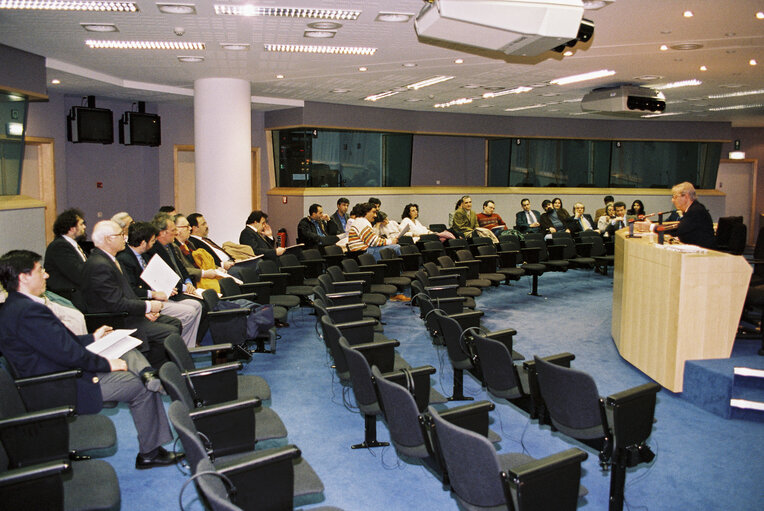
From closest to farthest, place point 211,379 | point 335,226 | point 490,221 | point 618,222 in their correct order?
point 211,379 → point 335,226 → point 618,222 → point 490,221

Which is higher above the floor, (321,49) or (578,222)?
(321,49)

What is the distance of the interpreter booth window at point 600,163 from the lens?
56.9ft

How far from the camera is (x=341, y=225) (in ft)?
37.9

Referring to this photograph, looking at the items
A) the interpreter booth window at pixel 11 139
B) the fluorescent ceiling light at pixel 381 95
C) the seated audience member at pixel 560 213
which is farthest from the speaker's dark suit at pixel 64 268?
the seated audience member at pixel 560 213

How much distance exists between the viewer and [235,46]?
301 inches

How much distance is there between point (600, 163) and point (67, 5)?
48.9ft

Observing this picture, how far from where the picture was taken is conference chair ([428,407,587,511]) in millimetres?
2705

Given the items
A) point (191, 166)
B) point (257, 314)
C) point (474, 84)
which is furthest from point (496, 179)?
point (257, 314)

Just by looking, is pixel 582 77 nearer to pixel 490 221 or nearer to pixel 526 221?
pixel 490 221

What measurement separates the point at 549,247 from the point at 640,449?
7.06m

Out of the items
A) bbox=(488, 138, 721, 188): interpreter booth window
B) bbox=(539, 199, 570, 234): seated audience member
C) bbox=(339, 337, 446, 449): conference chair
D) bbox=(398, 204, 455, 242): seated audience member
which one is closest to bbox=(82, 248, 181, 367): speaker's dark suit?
bbox=(339, 337, 446, 449): conference chair

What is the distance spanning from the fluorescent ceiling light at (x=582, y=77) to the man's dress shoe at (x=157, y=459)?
818 cm

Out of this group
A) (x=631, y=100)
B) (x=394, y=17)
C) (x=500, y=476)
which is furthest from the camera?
(x=631, y=100)

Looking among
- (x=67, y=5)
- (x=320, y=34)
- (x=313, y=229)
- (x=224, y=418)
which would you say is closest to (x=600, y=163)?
(x=313, y=229)
